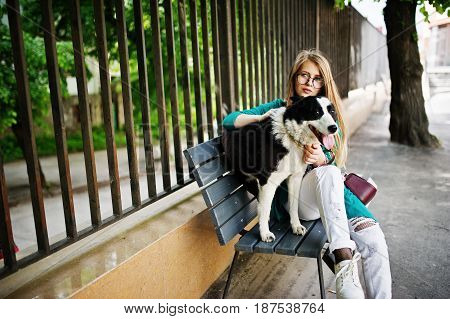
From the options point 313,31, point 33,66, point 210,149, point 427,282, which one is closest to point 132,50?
point 33,66

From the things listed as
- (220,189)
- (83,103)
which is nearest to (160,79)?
(83,103)

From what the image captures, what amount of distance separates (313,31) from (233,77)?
3670 mm

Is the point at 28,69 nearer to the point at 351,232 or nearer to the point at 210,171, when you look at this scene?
the point at 210,171

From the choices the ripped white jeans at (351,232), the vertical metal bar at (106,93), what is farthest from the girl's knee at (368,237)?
the vertical metal bar at (106,93)

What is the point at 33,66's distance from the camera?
594cm

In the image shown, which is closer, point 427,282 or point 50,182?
point 427,282

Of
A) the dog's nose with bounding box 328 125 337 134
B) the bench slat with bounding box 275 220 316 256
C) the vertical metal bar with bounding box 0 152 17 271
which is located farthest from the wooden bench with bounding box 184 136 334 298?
the vertical metal bar with bounding box 0 152 17 271

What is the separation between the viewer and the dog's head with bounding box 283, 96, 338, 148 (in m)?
2.49

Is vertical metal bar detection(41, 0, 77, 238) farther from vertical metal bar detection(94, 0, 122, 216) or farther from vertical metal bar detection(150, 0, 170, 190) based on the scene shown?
vertical metal bar detection(150, 0, 170, 190)

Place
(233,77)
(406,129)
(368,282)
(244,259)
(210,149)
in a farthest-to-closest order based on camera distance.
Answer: (406,129) → (233,77) → (244,259) → (210,149) → (368,282)

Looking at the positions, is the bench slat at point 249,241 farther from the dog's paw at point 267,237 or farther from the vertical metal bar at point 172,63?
the vertical metal bar at point 172,63

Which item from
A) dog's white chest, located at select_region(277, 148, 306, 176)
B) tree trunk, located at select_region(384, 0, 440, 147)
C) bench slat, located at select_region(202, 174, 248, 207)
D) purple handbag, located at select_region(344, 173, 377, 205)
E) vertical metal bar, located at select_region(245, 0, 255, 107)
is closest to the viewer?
bench slat, located at select_region(202, 174, 248, 207)

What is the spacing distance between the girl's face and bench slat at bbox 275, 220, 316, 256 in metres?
0.95

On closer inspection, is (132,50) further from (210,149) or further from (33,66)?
(210,149)
